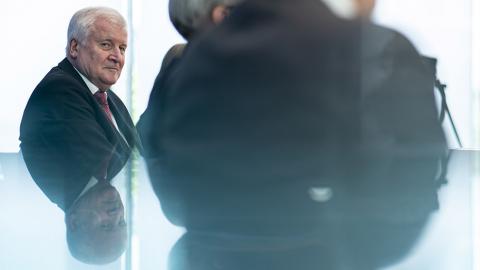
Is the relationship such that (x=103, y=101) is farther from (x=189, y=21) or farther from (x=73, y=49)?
(x=189, y=21)

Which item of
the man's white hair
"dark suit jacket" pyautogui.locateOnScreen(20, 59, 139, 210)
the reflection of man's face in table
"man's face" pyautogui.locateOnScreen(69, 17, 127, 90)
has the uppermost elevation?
the man's white hair

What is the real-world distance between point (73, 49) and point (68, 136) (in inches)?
5.1

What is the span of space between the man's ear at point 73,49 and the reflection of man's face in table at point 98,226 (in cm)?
19

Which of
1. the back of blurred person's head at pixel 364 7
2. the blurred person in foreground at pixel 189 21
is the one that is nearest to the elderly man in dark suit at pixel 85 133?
the blurred person in foreground at pixel 189 21

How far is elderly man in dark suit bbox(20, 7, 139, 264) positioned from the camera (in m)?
0.83

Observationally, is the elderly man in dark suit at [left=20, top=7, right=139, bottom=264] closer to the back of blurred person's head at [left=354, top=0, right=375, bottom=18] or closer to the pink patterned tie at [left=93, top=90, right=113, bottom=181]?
the pink patterned tie at [left=93, top=90, right=113, bottom=181]

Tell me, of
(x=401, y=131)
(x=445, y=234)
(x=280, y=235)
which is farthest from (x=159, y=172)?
(x=445, y=234)

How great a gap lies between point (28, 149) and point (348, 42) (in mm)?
576

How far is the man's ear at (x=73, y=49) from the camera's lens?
2.96ft

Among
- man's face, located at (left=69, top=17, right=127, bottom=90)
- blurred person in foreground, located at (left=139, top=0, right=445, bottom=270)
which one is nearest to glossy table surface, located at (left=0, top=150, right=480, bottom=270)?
blurred person in foreground, located at (left=139, top=0, right=445, bottom=270)

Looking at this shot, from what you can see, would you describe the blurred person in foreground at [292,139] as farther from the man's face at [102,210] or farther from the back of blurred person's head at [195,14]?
the man's face at [102,210]

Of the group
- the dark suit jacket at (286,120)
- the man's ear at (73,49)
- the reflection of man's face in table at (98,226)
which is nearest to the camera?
the dark suit jacket at (286,120)

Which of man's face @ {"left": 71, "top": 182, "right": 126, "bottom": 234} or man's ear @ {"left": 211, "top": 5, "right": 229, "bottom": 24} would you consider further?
man's face @ {"left": 71, "top": 182, "right": 126, "bottom": 234}

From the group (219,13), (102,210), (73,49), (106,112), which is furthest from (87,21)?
(219,13)
